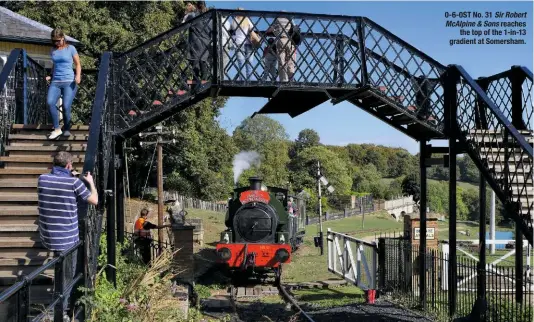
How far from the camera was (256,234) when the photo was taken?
1578 centimetres

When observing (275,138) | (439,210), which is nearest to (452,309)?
(439,210)

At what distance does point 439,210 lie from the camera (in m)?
65.2

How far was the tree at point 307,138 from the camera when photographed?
88562 mm

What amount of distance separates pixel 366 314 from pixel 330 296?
3.32 metres

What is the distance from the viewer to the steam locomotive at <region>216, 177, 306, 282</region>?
49.8 feet

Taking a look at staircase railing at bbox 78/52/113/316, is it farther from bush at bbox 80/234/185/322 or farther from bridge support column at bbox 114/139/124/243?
bridge support column at bbox 114/139/124/243

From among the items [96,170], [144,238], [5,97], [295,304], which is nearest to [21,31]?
[144,238]

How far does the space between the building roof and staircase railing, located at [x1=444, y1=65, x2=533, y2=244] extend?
1221cm

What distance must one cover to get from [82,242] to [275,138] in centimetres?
7564

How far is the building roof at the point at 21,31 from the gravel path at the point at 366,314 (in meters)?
11.8

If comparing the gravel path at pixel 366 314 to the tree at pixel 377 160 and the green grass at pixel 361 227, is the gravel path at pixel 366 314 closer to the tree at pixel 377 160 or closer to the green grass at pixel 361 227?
the green grass at pixel 361 227

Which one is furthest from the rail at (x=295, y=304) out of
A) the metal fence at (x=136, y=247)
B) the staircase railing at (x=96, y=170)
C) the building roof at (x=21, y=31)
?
the building roof at (x=21, y=31)

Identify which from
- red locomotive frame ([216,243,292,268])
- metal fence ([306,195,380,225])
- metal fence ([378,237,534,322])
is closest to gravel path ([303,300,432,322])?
metal fence ([378,237,534,322])

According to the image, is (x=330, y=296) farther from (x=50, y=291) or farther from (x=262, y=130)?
(x=262, y=130)
